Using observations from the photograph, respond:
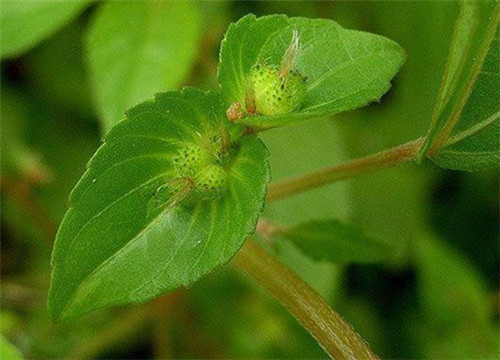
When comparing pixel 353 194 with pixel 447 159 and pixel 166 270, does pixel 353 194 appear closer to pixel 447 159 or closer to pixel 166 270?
pixel 447 159


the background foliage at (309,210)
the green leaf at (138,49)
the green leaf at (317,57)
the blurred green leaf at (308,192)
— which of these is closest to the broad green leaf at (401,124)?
the background foliage at (309,210)

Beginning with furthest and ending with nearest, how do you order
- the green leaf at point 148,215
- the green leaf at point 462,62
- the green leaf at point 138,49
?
the green leaf at point 138,49, the green leaf at point 148,215, the green leaf at point 462,62

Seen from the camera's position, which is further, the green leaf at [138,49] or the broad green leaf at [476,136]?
the green leaf at [138,49]

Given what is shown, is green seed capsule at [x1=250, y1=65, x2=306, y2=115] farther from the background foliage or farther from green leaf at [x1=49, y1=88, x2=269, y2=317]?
the background foliage

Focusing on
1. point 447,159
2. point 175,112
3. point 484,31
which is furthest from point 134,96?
point 484,31

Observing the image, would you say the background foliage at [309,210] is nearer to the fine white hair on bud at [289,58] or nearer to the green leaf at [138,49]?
the green leaf at [138,49]

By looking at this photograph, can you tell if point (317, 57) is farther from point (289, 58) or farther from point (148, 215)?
point (148, 215)

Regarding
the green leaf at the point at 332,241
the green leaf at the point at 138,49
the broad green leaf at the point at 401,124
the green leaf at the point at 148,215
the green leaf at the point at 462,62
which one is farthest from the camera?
the broad green leaf at the point at 401,124
